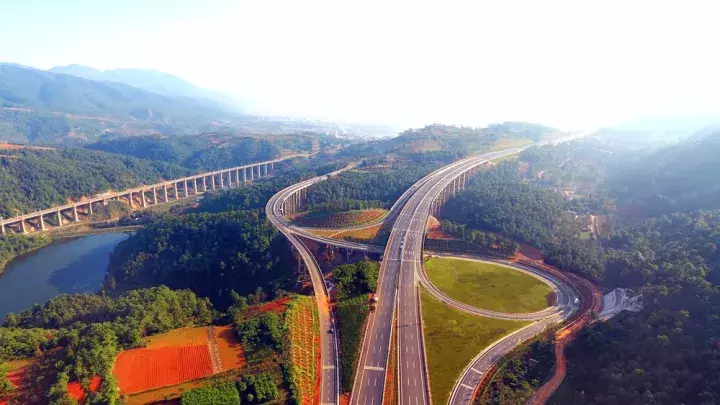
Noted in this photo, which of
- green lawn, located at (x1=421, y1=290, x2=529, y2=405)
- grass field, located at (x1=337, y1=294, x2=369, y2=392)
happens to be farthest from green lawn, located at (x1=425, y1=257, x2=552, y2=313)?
grass field, located at (x1=337, y1=294, x2=369, y2=392)

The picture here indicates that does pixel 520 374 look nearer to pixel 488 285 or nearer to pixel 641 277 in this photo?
pixel 488 285

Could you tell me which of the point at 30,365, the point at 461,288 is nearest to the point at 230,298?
the point at 30,365

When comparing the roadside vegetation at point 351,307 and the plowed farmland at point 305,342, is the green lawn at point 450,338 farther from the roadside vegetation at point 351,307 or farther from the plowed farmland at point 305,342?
the plowed farmland at point 305,342

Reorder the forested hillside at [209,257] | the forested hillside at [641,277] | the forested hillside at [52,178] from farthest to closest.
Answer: the forested hillside at [52,178] < the forested hillside at [209,257] < the forested hillside at [641,277]

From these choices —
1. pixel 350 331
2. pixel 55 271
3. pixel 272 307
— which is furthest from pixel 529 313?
pixel 55 271

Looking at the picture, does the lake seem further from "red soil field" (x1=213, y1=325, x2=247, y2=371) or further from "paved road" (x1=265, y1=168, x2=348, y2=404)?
"red soil field" (x1=213, y1=325, x2=247, y2=371)

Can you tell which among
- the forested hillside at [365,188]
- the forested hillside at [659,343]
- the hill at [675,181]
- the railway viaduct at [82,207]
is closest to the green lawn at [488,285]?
the forested hillside at [659,343]

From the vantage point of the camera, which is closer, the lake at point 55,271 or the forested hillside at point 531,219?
the forested hillside at point 531,219
